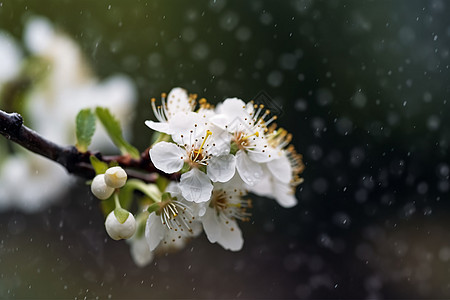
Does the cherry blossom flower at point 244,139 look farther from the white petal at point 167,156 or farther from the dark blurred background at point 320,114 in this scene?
the dark blurred background at point 320,114

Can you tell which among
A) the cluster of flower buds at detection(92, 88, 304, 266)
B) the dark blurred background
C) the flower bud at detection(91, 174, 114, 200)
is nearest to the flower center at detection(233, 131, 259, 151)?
the cluster of flower buds at detection(92, 88, 304, 266)

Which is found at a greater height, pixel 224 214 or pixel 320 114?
pixel 224 214

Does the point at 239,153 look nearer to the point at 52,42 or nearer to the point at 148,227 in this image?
the point at 148,227

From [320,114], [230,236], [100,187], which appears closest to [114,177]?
[100,187]

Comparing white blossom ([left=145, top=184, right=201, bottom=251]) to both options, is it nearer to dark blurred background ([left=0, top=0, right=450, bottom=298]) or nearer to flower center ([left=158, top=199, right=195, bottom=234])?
flower center ([left=158, top=199, right=195, bottom=234])

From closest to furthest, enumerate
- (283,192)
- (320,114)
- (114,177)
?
(114,177)
(283,192)
(320,114)

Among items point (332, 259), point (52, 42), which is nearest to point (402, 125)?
point (332, 259)

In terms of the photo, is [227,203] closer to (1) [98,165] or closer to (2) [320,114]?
(1) [98,165]
